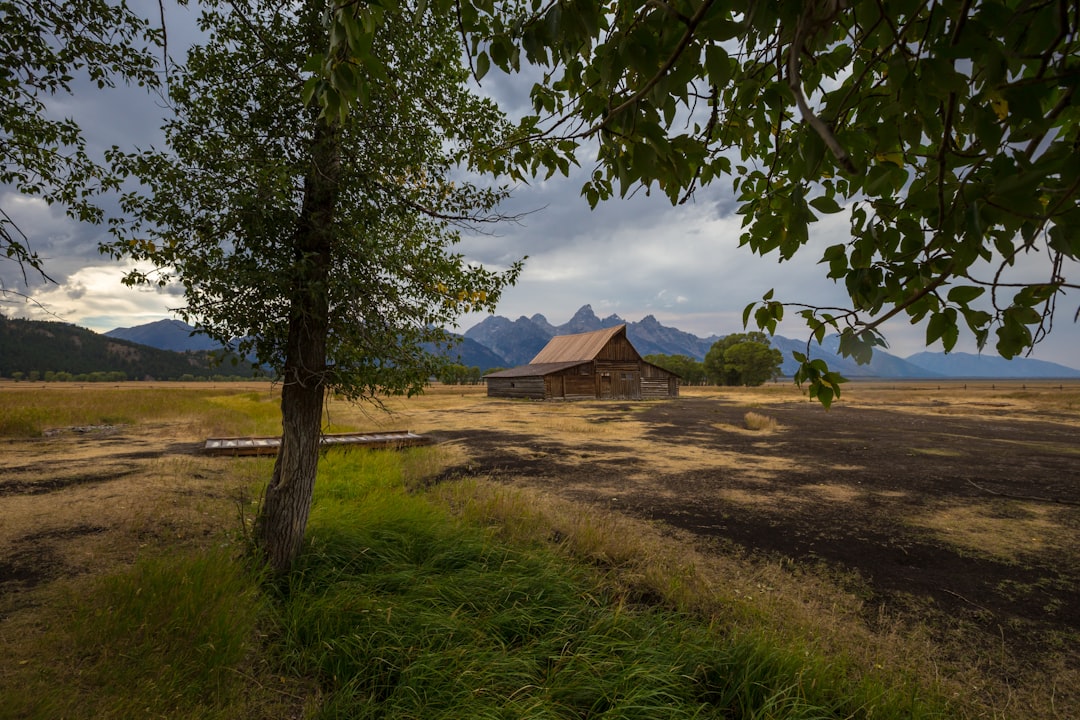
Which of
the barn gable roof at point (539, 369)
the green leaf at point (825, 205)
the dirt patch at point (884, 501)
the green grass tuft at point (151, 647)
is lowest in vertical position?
the dirt patch at point (884, 501)

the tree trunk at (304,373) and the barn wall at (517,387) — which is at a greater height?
the tree trunk at (304,373)

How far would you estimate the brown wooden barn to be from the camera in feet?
129

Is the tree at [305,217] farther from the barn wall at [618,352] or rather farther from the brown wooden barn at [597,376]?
the barn wall at [618,352]

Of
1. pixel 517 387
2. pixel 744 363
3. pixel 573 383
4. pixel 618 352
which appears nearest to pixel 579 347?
pixel 618 352

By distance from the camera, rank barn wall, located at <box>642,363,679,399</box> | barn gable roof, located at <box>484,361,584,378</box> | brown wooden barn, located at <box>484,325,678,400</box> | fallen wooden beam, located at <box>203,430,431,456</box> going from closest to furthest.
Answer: fallen wooden beam, located at <box>203,430,431,456</box>
brown wooden barn, located at <box>484,325,678,400</box>
barn gable roof, located at <box>484,361,584,378</box>
barn wall, located at <box>642,363,679,399</box>

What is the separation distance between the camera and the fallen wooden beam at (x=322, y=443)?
10.6 meters

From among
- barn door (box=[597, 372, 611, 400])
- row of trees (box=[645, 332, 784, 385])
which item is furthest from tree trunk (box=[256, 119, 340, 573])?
row of trees (box=[645, 332, 784, 385])

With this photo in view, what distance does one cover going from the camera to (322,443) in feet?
35.2

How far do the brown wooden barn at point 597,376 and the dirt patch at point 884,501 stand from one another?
23266 mm

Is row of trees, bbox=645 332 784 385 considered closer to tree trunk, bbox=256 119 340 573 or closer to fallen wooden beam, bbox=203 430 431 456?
fallen wooden beam, bbox=203 430 431 456

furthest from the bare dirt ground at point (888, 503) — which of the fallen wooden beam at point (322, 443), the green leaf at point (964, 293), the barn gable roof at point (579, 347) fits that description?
the barn gable roof at point (579, 347)

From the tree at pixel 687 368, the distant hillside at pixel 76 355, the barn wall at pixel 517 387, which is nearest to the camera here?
the barn wall at pixel 517 387

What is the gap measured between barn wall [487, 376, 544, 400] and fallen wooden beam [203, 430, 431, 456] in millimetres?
27018

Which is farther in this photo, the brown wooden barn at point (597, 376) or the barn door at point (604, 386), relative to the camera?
the barn door at point (604, 386)
